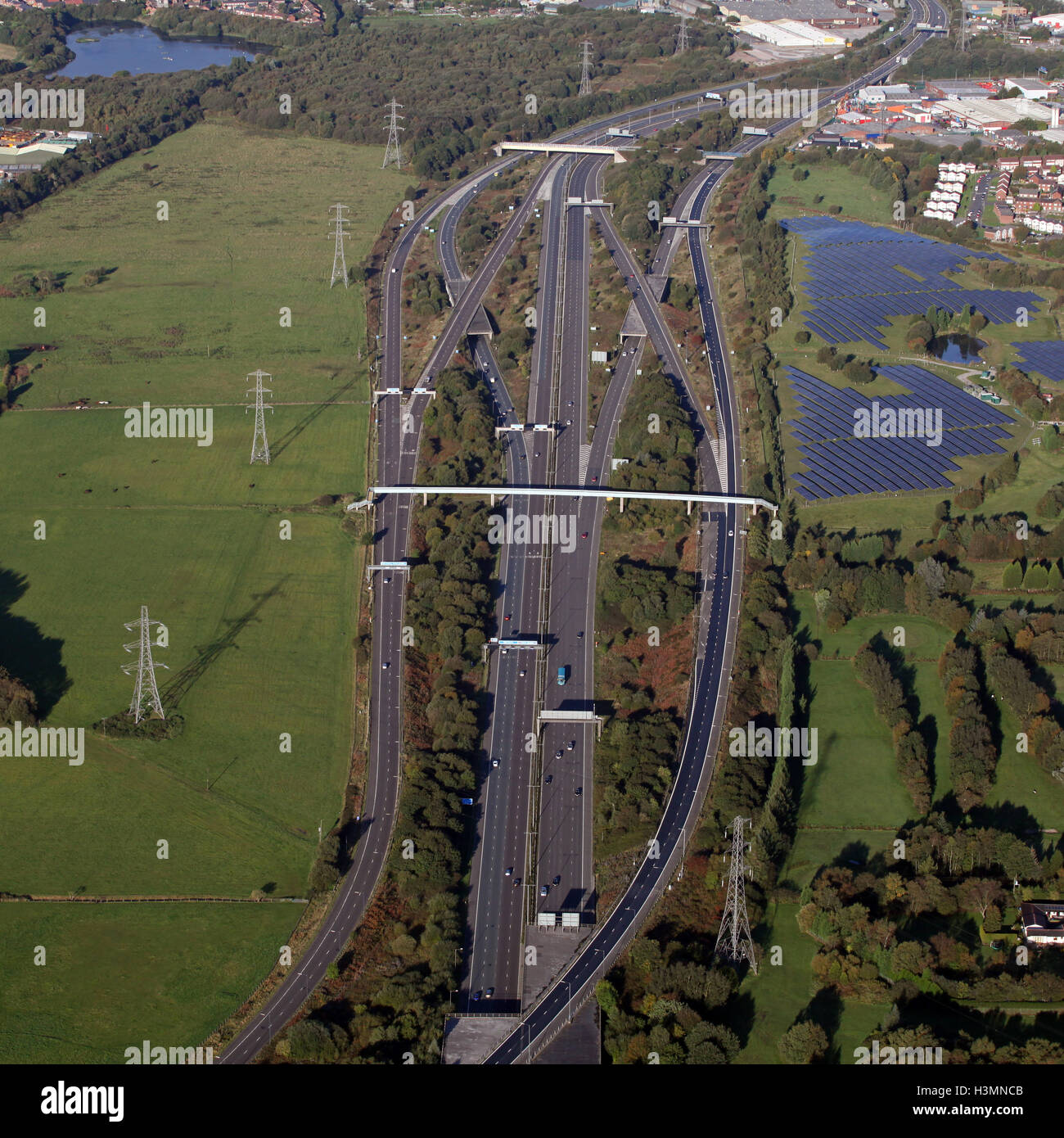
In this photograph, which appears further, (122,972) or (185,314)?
(185,314)

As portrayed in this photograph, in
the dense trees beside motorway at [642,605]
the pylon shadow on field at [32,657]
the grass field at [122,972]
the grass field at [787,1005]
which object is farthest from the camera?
the pylon shadow on field at [32,657]

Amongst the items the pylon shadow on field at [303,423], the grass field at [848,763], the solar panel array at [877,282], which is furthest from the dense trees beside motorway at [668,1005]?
the solar panel array at [877,282]

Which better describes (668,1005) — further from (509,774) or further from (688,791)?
(509,774)

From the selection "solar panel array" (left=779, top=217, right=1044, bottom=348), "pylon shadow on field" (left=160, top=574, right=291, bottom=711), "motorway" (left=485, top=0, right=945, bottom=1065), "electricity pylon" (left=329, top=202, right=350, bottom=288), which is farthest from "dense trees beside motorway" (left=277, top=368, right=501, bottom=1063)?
"solar panel array" (left=779, top=217, right=1044, bottom=348)

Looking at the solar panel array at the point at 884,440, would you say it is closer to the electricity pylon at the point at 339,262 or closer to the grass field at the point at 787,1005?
the grass field at the point at 787,1005

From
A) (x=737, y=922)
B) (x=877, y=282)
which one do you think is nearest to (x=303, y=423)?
(x=877, y=282)

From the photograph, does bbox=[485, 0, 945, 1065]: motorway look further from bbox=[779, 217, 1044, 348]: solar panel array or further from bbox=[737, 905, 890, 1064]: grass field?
bbox=[779, 217, 1044, 348]: solar panel array

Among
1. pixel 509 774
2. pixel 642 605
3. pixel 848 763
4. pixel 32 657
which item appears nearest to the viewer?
pixel 509 774
